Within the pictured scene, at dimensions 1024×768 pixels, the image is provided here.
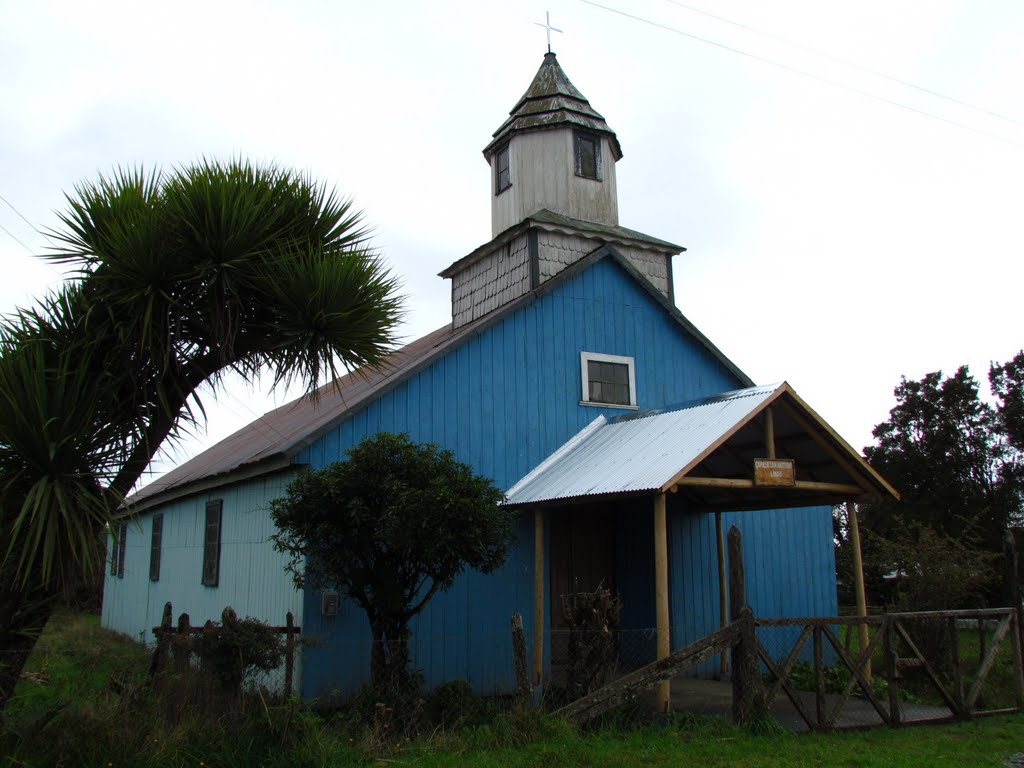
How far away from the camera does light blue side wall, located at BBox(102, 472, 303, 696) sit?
13.0 metres

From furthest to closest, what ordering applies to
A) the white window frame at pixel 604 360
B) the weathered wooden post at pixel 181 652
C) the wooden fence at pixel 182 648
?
the white window frame at pixel 604 360, the weathered wooden post at pixel 181 652, the wooden fence at pixel 182 648

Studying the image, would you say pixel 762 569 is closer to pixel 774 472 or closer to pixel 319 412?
pixel 774 472

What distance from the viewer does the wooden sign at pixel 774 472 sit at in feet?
37.4

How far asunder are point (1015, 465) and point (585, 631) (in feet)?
124

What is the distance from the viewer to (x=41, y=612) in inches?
318

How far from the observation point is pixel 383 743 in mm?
8258

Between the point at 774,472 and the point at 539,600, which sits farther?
the point at 539,600

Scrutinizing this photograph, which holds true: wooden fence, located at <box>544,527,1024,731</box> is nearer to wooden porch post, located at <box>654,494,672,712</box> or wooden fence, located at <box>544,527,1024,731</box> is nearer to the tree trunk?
wooden porch post, located at <box>654,494,672,712</box>

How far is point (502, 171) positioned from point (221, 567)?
938cm

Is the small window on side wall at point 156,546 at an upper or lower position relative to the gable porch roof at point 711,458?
lower

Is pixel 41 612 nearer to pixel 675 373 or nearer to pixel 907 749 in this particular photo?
pixel 907 749

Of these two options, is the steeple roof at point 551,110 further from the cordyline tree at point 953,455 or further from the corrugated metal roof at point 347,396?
the cordyline tree at point 953,455

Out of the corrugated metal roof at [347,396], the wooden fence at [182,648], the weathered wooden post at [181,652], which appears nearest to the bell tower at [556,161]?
the corrugated metal roof at [347,396]

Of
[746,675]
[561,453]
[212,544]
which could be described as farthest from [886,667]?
[212,544]
